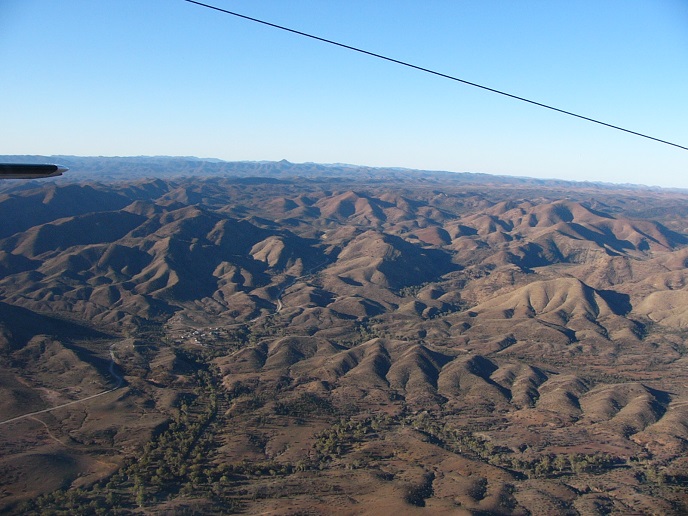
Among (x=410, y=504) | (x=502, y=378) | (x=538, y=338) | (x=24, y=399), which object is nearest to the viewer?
(x=410, y=504)

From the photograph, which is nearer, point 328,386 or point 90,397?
point 90,397

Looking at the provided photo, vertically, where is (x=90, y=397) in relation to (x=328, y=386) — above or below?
above

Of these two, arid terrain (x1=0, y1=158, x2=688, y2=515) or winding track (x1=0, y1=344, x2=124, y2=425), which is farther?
winding track (x1=0, y1=344, x2=124, y2=425)

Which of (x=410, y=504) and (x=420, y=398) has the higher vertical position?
(x=410, y=504)

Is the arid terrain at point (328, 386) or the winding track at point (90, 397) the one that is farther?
the winding track at point (90, 397)

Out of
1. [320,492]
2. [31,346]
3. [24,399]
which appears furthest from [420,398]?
[31,346]

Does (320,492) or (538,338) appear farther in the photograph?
(538,338)

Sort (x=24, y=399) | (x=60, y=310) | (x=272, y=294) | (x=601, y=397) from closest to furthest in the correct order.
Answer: (x=24, y=399)
(x=601, y=397)
(x=60, y=310)
(x=272, y=294)

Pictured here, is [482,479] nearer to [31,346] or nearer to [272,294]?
[31,346]
